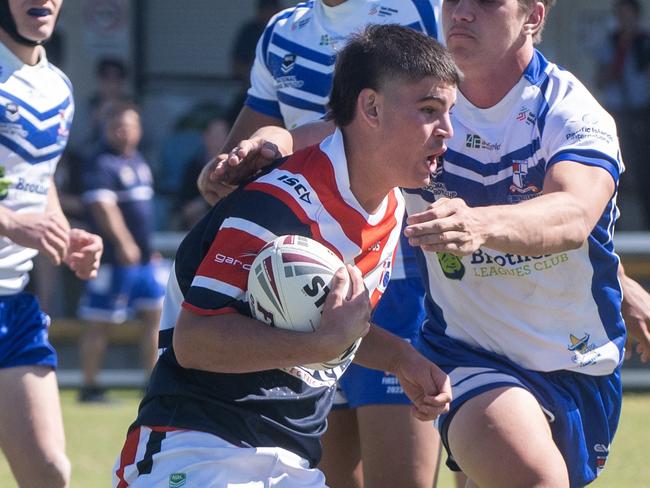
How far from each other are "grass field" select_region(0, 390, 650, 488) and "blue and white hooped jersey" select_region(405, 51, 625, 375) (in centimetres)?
312

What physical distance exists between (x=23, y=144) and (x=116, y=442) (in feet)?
11.6

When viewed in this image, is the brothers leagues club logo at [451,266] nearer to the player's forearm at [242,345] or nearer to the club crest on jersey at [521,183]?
the club crest on jersey at [521,183]

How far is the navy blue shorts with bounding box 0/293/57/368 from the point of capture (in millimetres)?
5312

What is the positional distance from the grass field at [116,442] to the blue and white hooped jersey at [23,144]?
218 cm

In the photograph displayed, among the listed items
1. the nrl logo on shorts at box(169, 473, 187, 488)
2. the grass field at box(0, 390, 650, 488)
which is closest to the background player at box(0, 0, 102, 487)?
the nrl logo on shorts at box(169, 473, 187, 488)

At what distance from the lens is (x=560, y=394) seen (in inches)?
173

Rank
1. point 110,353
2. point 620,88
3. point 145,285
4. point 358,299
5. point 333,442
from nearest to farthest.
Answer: point 358,299 → point 333,442 → point 145,285 → point 110,353 → point 620,88

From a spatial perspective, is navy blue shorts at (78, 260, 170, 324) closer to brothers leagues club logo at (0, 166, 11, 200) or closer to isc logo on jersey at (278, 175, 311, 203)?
brothers leagues club logo at (0, 166, 11, 200)

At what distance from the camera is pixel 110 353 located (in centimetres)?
1173

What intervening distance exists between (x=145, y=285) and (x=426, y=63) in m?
7.22

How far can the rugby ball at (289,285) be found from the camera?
3.46 m

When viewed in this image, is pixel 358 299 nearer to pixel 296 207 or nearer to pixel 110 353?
pixel 296 207

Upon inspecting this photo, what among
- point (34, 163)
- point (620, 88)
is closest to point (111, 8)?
point (620, 88)

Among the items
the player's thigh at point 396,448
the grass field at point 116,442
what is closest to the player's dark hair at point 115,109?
the grass field at point 116,442
